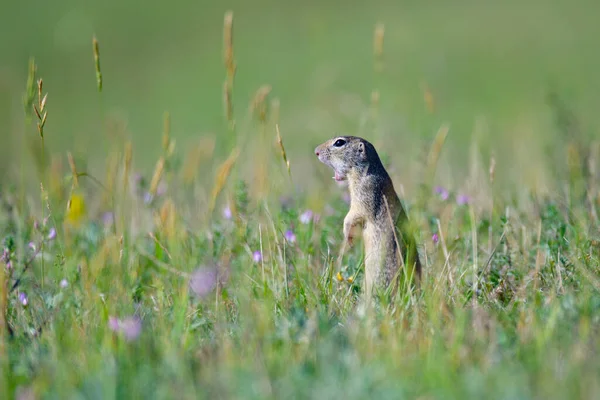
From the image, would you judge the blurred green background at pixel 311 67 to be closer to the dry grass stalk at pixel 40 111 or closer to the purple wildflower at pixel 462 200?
the purple wildflower at pixel 462 200

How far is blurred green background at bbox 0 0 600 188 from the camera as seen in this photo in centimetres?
1581

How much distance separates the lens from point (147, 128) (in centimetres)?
2072

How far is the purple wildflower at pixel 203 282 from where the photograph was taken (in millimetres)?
4410

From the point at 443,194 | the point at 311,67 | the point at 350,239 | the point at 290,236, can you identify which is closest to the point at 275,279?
the point at 350,239

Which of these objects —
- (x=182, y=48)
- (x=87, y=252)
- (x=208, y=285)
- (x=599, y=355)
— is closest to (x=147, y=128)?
(x=182, y=48)

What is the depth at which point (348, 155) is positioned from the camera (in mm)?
5613

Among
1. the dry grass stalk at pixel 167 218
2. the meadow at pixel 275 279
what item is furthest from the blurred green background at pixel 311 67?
the dry grass stalk at pixel 167 218

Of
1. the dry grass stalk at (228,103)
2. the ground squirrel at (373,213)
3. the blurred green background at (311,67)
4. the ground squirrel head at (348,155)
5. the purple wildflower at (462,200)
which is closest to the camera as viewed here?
the ground squirrel at (373,213)

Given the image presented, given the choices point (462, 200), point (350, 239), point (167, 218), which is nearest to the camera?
point (350, 239)

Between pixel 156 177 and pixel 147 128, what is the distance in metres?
15.6

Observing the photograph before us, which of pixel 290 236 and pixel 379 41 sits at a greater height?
pixel 379 41

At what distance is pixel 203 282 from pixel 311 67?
18114 mm

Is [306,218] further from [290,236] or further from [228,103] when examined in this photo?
[228,103]

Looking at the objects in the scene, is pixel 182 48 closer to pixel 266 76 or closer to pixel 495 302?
pixel 266 76
